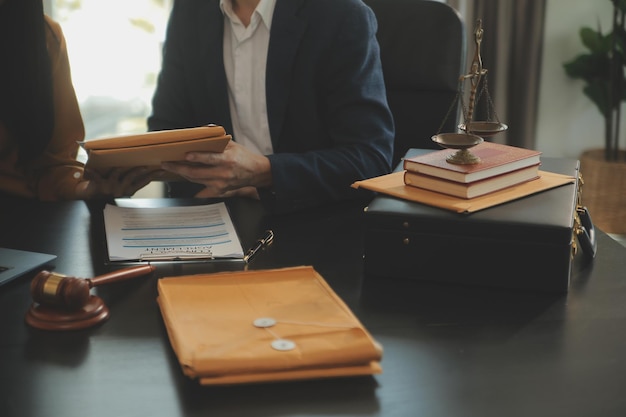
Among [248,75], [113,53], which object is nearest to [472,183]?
[248,75]

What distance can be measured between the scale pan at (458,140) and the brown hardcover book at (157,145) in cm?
37

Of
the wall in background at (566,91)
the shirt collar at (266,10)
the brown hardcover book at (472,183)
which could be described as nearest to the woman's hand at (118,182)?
the shirt collar at (266,10)

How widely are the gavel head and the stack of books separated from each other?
52 cm

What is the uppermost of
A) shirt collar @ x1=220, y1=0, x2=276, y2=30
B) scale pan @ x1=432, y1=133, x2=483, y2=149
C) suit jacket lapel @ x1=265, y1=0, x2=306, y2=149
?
shirt collar @ x1=220, y1=0, x2=276, y2=30

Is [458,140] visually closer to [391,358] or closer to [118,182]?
[391,358]

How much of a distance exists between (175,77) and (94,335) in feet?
3.39

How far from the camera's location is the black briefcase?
3.70 ft

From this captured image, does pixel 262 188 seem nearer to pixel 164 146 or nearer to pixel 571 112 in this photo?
pixel 164 146

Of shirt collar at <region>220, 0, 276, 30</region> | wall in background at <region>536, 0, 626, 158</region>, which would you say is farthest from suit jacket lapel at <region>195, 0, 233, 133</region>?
wall in background at <region>536, 0, 626, 158</region>

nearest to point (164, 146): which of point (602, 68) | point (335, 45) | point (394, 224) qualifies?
point (394, 224)

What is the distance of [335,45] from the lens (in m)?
1.75

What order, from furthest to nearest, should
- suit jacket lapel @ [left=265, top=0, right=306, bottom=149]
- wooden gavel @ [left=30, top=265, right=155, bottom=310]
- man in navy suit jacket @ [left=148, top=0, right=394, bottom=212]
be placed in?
1. suit jacket lapel @ [left=265, top=0, right=306, bottom=149]
2. man in navy suit jacket @ [left=148, top=0, right=394, bottom=212]
3. wooden gavel @ [left=30, top=265, right=155, bottom=310]

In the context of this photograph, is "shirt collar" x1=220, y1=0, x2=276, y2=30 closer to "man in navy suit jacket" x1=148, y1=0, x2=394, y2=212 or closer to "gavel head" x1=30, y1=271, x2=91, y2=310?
"man in navy suit jacket" x1=148, y1=0, x2=394, y2=212

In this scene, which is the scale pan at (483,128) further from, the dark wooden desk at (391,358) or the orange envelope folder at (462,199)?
the dark wooden desk at (391,358)
